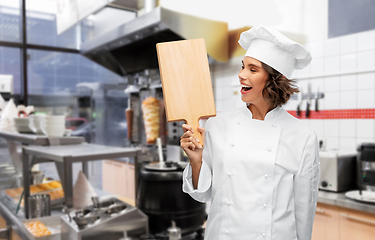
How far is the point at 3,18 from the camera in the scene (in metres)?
4.46

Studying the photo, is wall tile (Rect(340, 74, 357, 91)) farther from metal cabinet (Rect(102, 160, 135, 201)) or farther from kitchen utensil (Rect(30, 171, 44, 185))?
kitchen utensil (Rect(30, 171, 44, 185))

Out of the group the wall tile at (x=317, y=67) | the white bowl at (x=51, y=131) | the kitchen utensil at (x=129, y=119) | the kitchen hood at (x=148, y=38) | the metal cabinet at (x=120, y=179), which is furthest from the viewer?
the kitchen utensil at (x=129, y=119)

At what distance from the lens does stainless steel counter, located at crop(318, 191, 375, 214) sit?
1.99m

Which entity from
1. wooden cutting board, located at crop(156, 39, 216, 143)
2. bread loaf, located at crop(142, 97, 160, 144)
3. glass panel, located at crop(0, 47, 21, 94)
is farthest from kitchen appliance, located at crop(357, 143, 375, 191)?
glass panel, located at crop(0, 47, 21, 94)

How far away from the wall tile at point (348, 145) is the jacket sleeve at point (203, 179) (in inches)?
74.7

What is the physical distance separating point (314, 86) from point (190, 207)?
176cm

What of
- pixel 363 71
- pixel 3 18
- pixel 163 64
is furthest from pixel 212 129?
pixel 3 18

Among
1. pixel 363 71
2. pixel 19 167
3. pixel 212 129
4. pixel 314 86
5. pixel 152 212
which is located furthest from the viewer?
pixel 314 86

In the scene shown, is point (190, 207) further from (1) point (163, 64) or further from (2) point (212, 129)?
(1) point (163, 64)

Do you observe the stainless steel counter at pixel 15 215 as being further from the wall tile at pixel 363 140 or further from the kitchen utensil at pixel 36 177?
the wall tile at pixel 363 140

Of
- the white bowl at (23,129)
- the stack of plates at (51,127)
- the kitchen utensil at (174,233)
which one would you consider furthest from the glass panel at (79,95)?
the kitchen utensil at (174,233)

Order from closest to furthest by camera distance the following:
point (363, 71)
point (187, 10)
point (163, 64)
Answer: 1. point (163, 64)
2. point (363, 71)
3. point (187, 10)

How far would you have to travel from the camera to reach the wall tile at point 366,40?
242 cm

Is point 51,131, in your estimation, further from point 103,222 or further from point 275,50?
point 275,50
